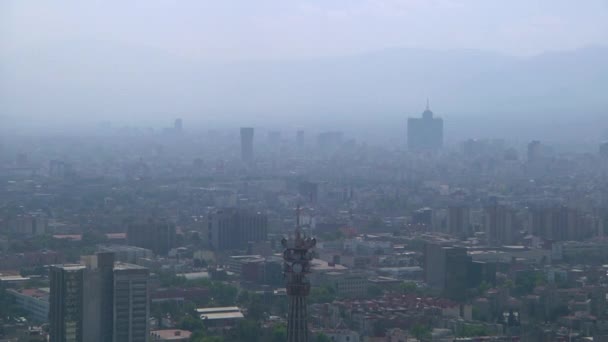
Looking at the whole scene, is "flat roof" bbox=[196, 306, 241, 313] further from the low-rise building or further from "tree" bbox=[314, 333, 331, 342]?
"tree" bbox=[314, 333, 331, 342]

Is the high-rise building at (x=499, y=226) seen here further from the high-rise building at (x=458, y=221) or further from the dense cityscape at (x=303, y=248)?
the high-rise building at (x=458, y=221)

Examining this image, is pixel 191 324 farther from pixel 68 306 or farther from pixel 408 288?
pixel 408 288

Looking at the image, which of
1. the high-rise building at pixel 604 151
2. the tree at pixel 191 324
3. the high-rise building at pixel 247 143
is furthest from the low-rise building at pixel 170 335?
the high-rise building at pixel 247 143

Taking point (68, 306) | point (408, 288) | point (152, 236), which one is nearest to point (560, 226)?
point (152, 236)

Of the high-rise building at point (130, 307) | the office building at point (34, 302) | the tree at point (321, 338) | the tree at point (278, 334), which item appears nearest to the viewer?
the high-rise building at point (130, 307)

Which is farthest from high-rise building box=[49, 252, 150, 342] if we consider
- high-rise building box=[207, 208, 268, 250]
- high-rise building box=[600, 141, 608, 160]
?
high-rise building box=[600, 141, 608, 160]

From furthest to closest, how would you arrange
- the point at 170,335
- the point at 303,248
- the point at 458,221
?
the point at 458,221 < the point at 170,335 < the point at 303,248
